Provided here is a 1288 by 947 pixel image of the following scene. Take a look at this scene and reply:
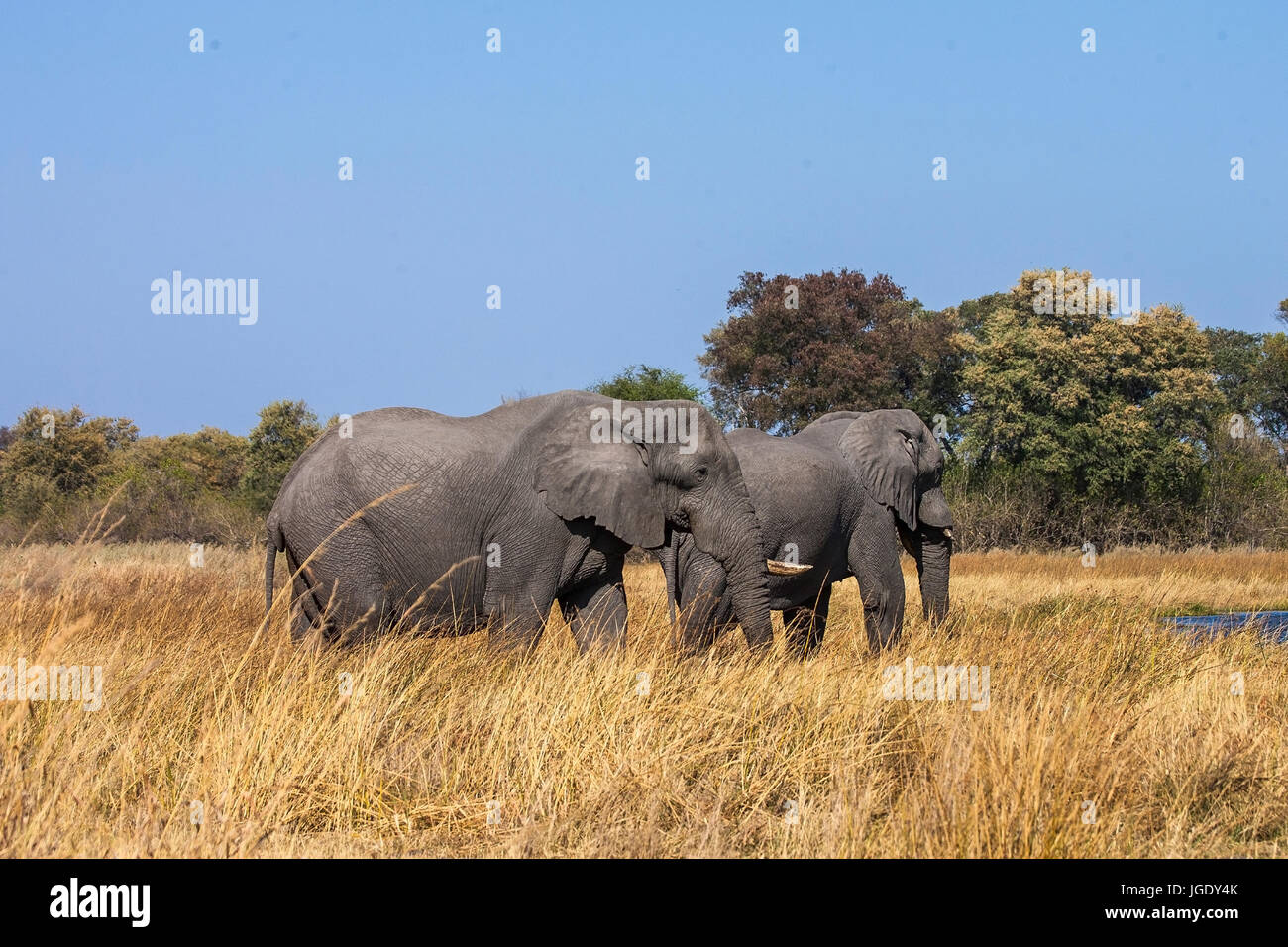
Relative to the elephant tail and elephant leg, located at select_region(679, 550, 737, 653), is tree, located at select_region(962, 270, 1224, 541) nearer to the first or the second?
elephant leg, located at select_region(679, 550, 737, 653)

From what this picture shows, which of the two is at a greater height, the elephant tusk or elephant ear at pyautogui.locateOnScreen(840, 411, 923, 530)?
elephant ear at pyautogui.locateOnScreen(840, 411, 923, 530)

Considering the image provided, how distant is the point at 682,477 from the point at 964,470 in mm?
29530

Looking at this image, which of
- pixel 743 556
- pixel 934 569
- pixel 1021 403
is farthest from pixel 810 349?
pixel 743 556

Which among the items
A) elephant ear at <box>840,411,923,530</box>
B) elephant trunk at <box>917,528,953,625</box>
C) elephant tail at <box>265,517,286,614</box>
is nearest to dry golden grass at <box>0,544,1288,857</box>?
elephant tail at <box>265,517,286,614</box>

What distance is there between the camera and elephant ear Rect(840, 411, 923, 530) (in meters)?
11.9

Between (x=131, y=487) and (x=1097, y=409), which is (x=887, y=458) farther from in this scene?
(x=1097, y=409)

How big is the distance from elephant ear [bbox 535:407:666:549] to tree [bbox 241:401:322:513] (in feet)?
81.5

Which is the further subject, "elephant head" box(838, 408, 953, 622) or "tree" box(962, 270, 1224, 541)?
"tree" box(962, 270, 1224, 541)

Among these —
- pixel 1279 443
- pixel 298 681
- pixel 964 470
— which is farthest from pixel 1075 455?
pixel 298 681

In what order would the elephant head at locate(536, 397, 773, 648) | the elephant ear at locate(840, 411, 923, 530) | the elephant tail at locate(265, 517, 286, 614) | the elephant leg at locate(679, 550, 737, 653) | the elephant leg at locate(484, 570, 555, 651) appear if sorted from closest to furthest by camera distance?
1. the elephant leg at locate(484, 570, 555, 651)
2. the elephant head at locate(536, 397, 773, 648)
3. the elephant tail at locate(265, 517, 286, 614)
4. the elephant leg at locate(679, 550, 737, 653)
5. the elephant ear at locate(840, 411, 923, 530)

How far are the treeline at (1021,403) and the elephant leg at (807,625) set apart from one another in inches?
821

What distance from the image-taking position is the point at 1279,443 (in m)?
45.8

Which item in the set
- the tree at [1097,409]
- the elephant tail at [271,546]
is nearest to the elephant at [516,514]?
the elephant tail at [271,546]

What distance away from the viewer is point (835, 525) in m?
11.4
